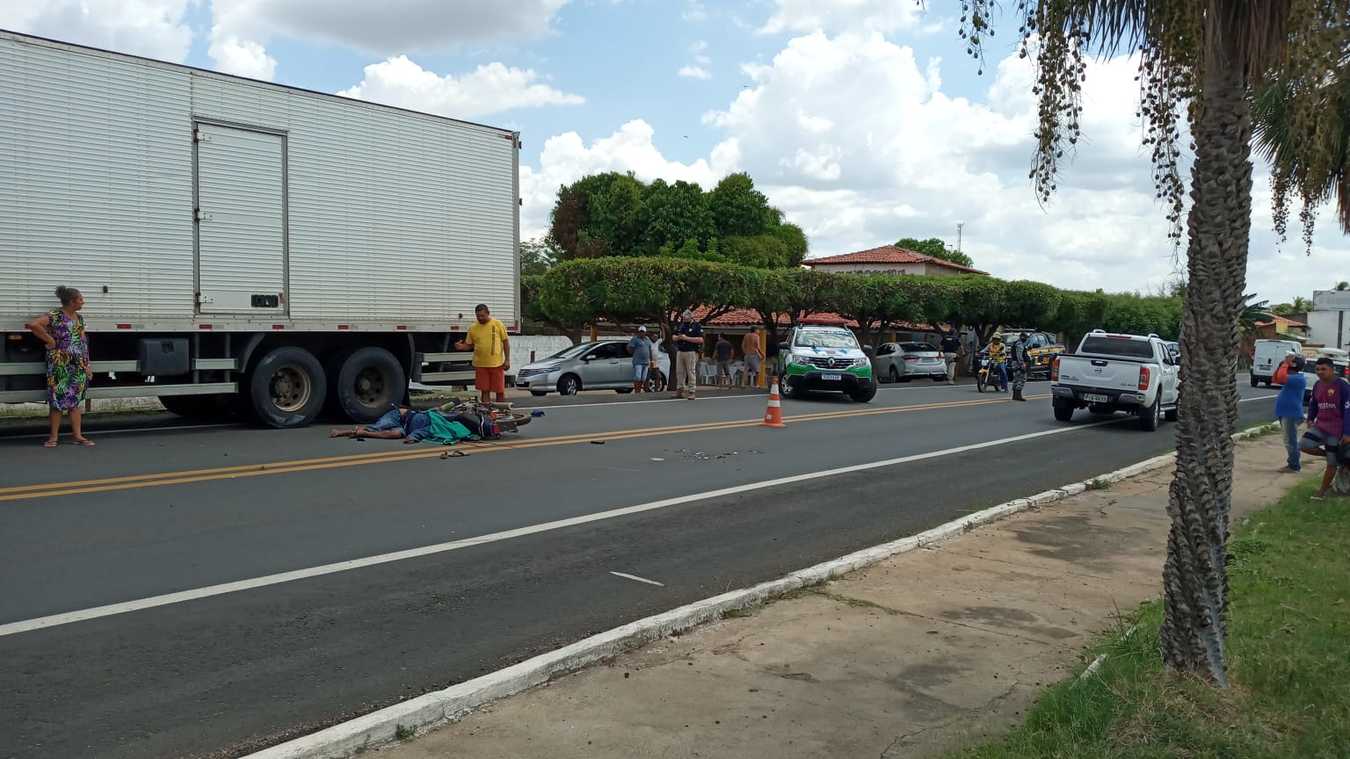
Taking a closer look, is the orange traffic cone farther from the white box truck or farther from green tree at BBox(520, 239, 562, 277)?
green tree at BBox(520, 239, 562, 277)

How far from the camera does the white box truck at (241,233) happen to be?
12102 mm

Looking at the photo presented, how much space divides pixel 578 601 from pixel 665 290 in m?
25.1

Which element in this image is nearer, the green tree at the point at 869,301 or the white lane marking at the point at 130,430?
the white lane marking at the point at 130,430

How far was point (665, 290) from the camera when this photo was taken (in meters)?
31.5

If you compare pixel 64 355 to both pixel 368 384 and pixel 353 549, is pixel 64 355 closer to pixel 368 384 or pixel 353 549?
pixel 368 384

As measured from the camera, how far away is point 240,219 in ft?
45.3

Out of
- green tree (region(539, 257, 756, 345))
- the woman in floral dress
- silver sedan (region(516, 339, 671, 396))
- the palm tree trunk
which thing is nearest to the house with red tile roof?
green tree (region(539, 257, 756, 345))

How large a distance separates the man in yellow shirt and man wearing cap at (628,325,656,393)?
11.2m

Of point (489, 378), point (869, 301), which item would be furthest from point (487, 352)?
point (869, 301)

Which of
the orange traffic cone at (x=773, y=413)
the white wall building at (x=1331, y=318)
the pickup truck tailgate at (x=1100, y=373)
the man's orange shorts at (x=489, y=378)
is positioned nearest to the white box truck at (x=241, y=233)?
the man's orange shorts at (x=489, y=378)

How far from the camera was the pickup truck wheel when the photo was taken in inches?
787

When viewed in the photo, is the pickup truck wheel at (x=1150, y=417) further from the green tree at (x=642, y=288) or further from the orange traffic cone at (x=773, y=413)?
the green tree at (x=642, y=288)

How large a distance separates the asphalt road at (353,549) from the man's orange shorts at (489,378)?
0.97m

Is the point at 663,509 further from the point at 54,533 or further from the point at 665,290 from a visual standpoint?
the point at 665,290
